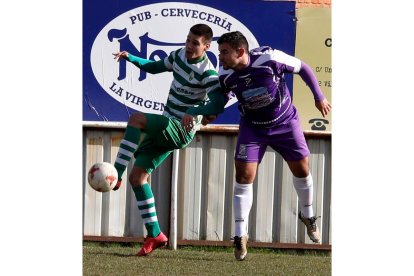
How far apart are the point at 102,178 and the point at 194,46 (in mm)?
1213

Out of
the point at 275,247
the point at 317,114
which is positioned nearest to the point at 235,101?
the point at 317,114

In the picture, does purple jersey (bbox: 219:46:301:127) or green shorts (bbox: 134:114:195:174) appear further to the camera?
green shorts (bbox: 134:114:195:174)

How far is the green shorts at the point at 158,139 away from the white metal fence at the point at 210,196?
91 cm

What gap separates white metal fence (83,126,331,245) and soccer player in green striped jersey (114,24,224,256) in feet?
2.88

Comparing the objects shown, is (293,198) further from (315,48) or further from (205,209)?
(315,48)

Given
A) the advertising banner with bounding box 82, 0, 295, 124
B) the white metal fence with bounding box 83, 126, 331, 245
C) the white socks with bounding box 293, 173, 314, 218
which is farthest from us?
the white metal fence with bounding box 83, 126, 331, 245

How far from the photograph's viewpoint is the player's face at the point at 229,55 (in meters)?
7.91

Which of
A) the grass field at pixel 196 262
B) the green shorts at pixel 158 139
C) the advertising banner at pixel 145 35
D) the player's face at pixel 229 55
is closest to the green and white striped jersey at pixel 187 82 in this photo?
the green shorts at pixel 158 139

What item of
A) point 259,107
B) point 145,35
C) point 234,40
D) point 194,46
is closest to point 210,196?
point 145,35

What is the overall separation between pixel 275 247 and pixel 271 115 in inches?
63.9

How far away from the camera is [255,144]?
818 cm

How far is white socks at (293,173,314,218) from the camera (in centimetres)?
846

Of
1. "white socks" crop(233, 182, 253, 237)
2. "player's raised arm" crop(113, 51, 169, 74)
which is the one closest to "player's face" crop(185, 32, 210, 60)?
"player's raised arm" crop(113, 51, 169, 74)

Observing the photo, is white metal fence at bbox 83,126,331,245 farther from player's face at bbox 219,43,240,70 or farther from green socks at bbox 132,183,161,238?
player's face at bbox 219,43,240,70
